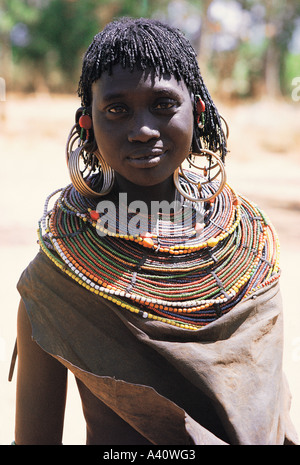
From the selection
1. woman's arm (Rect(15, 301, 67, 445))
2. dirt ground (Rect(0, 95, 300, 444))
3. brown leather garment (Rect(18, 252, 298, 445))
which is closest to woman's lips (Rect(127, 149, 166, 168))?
brown leather garment (Rect(18, 252, 298, 445))

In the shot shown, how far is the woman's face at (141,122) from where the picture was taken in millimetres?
1537

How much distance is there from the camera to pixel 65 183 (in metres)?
10.8

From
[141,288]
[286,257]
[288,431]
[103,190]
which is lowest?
[288,431]

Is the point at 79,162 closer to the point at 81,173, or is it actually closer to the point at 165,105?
the point at 81,173

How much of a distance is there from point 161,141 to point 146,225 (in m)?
0.29

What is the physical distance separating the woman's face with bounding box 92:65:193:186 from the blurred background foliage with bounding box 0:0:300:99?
870 inches

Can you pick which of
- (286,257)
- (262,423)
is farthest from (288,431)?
(286,257)

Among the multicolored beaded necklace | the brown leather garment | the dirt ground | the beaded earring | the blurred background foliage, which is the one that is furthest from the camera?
the blurred background foliage

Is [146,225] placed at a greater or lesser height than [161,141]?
lesser

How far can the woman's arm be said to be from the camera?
1.81 meters

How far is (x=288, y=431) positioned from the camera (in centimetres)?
176

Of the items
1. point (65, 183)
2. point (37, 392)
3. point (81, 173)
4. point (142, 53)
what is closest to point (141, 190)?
point (81, 173)

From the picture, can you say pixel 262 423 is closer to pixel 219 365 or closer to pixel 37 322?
pixel 219 365

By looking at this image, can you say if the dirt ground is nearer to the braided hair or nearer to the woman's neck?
the woman's neck
